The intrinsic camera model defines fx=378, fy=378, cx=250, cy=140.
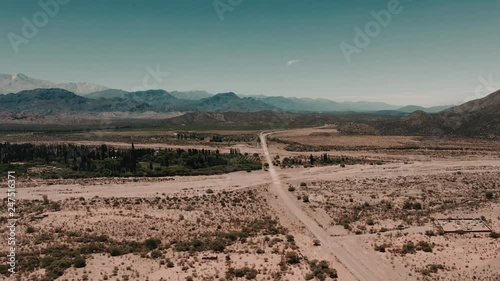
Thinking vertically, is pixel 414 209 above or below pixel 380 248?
below

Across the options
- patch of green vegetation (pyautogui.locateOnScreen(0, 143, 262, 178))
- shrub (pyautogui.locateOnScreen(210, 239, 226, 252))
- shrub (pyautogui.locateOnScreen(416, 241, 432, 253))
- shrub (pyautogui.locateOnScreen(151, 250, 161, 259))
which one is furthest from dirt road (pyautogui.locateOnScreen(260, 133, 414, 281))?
patch of green vegetation (pyautogui.locateOnScreen(0, 143, 262, 178))

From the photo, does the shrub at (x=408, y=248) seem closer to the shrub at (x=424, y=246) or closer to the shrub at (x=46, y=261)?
the shrub at (x=424, y=246)

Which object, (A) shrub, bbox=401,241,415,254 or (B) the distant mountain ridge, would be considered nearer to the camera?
(A) shrub, bbox=401,241,415,254

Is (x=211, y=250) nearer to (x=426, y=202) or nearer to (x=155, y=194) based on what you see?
(x=155, y=194)

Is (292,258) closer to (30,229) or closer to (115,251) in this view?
(115,251)

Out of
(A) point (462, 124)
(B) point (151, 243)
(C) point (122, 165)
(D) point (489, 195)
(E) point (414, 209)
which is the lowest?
(E) point (414, 209)

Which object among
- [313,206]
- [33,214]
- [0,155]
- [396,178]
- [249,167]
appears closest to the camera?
[33,214]

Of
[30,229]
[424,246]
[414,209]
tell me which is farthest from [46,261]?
[414,209]

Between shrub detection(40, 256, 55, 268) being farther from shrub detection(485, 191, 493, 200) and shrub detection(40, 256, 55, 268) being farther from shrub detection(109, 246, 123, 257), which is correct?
shrub detection(485, 191, 493, 200)

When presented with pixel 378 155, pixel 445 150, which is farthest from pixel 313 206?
pixel 445 150
